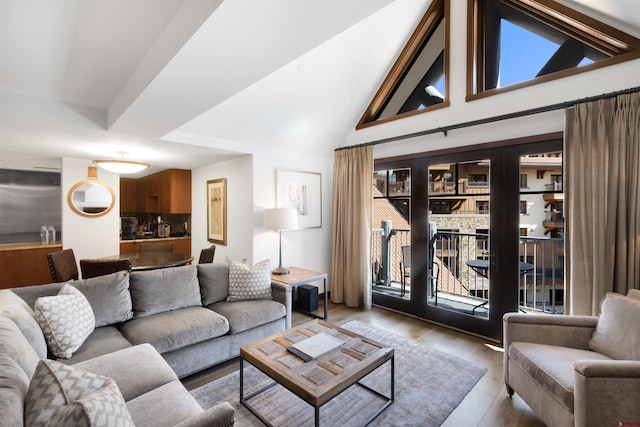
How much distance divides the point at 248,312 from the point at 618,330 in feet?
9.13

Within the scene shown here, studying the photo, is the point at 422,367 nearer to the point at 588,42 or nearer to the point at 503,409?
the point at 503,409

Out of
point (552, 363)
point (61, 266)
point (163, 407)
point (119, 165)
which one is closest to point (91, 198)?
point (119, 165)

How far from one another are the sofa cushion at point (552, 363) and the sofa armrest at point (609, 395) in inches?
4.7

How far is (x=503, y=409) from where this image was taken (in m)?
2.07

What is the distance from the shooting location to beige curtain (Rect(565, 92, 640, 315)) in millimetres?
2266

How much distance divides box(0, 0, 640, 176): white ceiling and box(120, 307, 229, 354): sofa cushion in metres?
1.76

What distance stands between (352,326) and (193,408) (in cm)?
238

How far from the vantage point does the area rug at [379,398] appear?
196cm

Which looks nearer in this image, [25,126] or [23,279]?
[25,126]

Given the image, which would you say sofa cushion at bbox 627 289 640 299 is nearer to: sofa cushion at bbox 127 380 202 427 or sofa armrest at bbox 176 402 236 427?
sofa armrest at bbox 176 402 236 427

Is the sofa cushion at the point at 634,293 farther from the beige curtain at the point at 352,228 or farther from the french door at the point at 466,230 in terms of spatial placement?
the beige curtain at the point at 352,228

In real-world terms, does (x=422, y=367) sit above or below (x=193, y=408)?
below

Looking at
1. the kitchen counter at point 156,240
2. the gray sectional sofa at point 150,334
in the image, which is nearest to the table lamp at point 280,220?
the gray sectional sofa at point 150,334

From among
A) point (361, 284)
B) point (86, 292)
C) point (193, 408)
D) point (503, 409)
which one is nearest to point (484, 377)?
point (503, 409)
